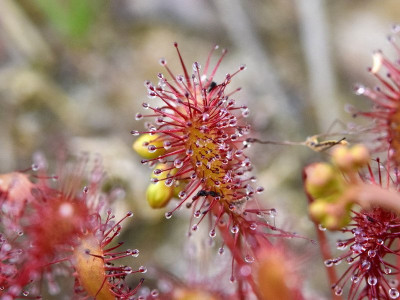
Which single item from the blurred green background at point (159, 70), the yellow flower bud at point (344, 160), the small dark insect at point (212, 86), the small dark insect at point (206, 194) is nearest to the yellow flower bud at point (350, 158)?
the yellow flower bud at point (344, 160)

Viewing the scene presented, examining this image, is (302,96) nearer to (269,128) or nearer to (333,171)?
(269,128)

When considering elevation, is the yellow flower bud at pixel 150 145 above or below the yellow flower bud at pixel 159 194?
above

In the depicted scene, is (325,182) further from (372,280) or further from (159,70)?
(159,70)

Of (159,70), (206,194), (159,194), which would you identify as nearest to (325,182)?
(206,194)

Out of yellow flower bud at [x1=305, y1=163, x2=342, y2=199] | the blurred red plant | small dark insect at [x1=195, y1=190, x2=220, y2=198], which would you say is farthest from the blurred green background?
yellow flower bud at [x1=305, y1=163, x2=342, y2=199]

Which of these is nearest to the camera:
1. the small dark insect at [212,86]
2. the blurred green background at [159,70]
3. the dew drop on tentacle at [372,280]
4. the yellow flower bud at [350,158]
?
the yellow flower bud at [350,158]

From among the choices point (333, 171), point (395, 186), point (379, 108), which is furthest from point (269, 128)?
point (333, 171)

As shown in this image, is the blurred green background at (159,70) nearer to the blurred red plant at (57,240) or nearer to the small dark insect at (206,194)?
the blurred red plant at (57,240)

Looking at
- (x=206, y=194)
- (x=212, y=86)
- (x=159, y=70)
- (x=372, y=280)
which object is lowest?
(x=372, y=280)
